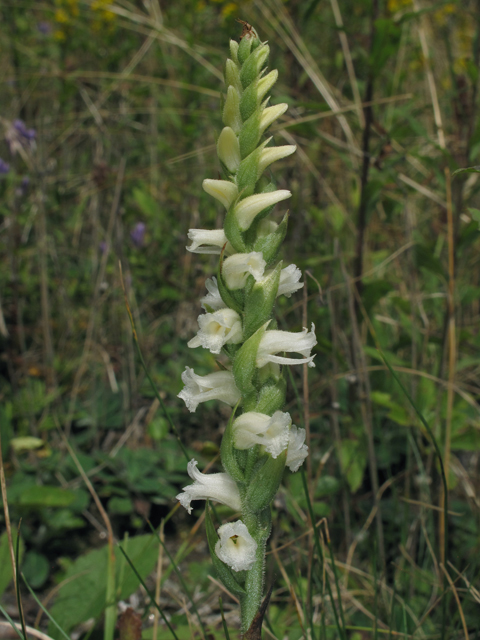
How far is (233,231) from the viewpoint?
916mm

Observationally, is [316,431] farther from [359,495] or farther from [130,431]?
[130,431]

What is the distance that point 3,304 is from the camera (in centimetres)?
299

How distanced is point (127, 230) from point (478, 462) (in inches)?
81.0

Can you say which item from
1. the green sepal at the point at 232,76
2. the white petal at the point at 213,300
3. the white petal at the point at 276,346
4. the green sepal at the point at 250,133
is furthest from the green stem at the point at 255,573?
the green sepal at the point at 232,76

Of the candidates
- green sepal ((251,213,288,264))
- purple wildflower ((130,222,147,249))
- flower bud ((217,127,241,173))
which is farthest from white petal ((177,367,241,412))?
purple wildflower ((130,222,147,249))

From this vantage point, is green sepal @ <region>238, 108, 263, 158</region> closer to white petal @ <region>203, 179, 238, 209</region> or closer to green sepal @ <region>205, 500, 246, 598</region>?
white petal @ <region>203, 179, 238, 209</region>

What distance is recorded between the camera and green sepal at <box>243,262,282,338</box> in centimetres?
88

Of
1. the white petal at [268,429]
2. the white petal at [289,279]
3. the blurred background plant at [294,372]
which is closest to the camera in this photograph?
the white petal at [268,429]

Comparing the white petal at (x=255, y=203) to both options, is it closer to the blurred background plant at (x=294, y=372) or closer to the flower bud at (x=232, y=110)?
the flower bud at (x=232, y=110)

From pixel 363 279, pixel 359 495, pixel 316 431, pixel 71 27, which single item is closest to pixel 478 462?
pixel 359 495

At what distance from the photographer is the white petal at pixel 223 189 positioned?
0.92m

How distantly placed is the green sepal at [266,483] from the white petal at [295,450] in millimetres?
53

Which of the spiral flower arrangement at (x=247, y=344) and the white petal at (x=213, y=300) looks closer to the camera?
the spiral flower arrangement at (x=247, y=344)

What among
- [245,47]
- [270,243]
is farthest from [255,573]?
[245,47]
